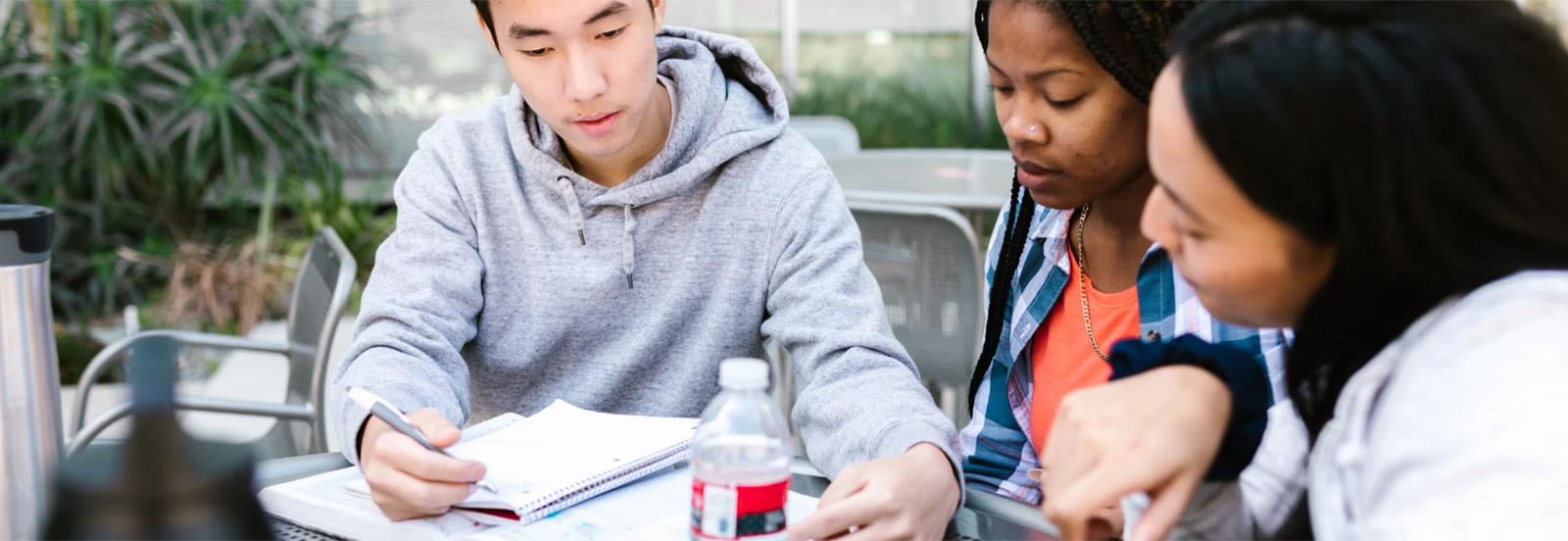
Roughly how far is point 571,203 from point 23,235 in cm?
70

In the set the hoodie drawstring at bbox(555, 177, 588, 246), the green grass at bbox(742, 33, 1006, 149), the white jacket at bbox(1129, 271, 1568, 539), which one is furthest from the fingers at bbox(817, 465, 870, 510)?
the green grass at bbox(742, 33, 1006, 149)

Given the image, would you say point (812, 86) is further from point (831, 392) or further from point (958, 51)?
point (831, 392)

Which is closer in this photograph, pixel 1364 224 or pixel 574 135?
pixel 1364 224

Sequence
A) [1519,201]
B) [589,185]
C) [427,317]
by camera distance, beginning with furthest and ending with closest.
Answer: [589,185] < [427,317] < [1519,201]

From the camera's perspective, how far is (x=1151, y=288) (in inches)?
54.9

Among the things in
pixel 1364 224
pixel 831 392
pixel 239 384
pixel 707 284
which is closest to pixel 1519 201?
pixel 1364 224

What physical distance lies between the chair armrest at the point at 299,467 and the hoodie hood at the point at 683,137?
0.43 metres

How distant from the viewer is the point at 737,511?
95 cm

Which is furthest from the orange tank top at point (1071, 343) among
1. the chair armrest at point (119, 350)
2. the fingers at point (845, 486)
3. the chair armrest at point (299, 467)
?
the chair armrest at point (119, 350)

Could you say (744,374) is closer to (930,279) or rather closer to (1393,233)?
(1393,233)

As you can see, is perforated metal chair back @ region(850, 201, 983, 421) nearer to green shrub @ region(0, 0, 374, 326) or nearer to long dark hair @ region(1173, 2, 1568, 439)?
long dark hair @ region(1173, 2, 1568, 439)

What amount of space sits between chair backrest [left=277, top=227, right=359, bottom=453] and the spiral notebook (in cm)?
76

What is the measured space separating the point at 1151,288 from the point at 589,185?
721 mm

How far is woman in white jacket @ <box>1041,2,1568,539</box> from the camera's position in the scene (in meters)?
0.72
